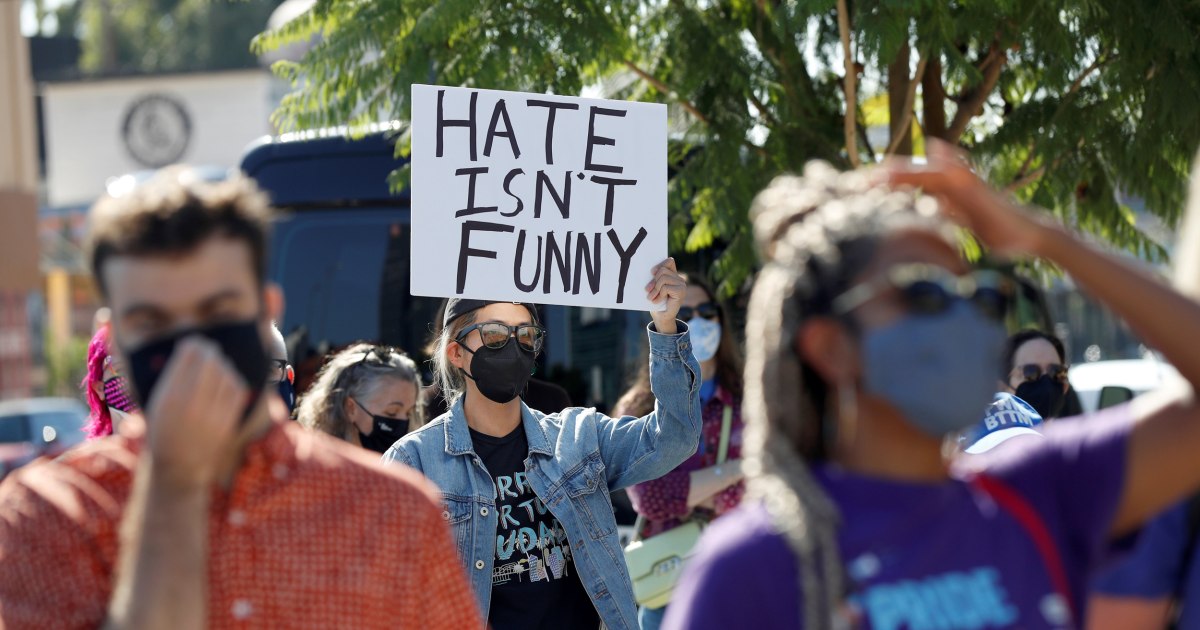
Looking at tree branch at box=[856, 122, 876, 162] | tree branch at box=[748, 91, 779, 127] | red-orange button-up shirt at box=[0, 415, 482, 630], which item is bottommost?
red-orange button-up shirt at box=[0, 415, 482, 630]

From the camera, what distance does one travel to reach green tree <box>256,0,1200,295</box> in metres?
5.86

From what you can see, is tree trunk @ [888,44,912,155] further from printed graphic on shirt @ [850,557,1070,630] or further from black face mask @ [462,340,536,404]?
printed graphic on shirt @ [850,557,1070,630]

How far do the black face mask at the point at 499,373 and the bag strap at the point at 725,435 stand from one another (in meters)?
1.86

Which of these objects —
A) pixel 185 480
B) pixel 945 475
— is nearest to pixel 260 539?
pixel 185 480

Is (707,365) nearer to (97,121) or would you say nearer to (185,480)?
(185,480)

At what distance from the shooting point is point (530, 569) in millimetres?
4223

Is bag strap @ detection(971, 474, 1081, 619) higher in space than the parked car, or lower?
higher

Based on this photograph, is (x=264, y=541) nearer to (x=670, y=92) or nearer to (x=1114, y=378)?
(x=670, y=92)

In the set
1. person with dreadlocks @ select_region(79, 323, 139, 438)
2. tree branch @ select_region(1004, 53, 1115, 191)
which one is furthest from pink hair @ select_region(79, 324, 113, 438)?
tree branch @ select_region(1004, 53, 1115, 191)

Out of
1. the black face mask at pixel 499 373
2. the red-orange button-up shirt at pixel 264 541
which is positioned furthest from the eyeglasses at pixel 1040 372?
→ the red-orange button-up shirt at pixel 264 541

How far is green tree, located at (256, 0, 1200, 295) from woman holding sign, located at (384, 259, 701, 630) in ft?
5.84

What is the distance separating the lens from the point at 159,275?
2.26 m

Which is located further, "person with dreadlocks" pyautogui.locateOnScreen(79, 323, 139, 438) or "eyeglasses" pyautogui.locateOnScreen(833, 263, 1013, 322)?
"person with dreadlocks" pyautogui.locateOnScreen(79, 323, 139, 438)

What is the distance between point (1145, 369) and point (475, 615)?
10.0m
